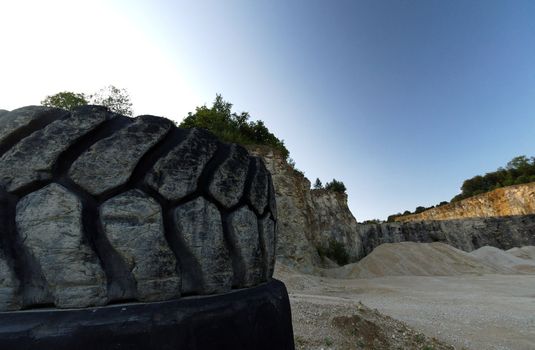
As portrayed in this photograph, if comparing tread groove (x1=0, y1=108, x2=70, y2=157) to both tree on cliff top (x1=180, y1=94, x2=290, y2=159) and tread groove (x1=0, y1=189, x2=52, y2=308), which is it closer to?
tread groove (x1=0, y1=189, x2=52, y2=308)

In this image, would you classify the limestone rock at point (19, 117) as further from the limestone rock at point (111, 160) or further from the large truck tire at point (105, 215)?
the limestone rock at point (111, 160)

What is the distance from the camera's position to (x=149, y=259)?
2.40ft

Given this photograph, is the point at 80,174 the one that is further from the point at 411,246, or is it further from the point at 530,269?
the point at 530,269

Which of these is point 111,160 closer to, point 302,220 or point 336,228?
point 302,220

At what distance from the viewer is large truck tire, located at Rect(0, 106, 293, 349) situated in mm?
673

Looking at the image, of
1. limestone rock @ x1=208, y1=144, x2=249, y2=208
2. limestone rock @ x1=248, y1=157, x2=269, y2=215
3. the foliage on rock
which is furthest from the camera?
the foliage on rock

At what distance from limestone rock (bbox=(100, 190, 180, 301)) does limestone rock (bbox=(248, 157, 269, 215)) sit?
361 mm

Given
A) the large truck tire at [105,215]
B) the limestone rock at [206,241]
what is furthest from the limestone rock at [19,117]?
the limestone rock at [206,241]

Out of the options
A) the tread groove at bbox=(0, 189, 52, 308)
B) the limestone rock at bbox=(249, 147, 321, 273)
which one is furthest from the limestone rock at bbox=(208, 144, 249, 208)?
the limestone rock at bbox=(249, 147, 321, 273)

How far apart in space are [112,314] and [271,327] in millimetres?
459

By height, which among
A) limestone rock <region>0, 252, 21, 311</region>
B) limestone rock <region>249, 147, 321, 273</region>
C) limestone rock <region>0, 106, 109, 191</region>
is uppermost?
limestone rock <region>249, 147, 321, 273</region>

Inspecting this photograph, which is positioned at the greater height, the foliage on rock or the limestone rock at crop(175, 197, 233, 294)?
the foliage on rock

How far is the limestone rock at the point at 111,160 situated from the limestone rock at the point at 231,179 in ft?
0.71

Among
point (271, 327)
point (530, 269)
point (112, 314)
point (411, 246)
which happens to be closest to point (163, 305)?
point (112, 314)
